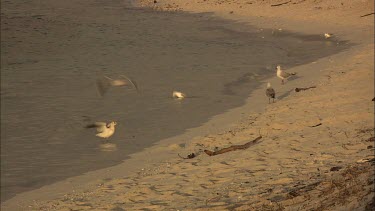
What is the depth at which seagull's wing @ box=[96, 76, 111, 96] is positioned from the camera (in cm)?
2040

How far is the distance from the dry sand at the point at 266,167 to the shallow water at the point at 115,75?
0.97 metres

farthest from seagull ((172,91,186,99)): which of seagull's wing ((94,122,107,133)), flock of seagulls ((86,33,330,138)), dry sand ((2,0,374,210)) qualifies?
seagull's wing ((94,122,107,133))

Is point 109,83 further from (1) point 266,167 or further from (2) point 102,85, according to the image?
(1) point 266,167

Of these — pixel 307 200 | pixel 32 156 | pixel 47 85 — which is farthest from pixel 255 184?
pixel 47 85

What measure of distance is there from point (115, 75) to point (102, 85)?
329 cm

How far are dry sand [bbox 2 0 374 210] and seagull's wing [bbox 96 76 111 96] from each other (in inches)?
170

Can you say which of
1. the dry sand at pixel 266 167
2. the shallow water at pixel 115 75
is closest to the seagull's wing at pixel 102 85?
the shallow water at pixel 115 75

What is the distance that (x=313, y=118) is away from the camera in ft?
46.2

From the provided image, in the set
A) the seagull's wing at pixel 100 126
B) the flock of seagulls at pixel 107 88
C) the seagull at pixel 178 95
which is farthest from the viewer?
the seagull at pixel 178 95

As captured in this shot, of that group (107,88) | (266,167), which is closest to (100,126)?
(266,167)

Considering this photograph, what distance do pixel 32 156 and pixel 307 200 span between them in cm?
726

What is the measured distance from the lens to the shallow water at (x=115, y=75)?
14406 millimetres

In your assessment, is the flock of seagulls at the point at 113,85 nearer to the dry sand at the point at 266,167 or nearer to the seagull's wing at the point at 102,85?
the seagull's wing at the point at 102,85

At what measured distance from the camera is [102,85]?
2086 cm
